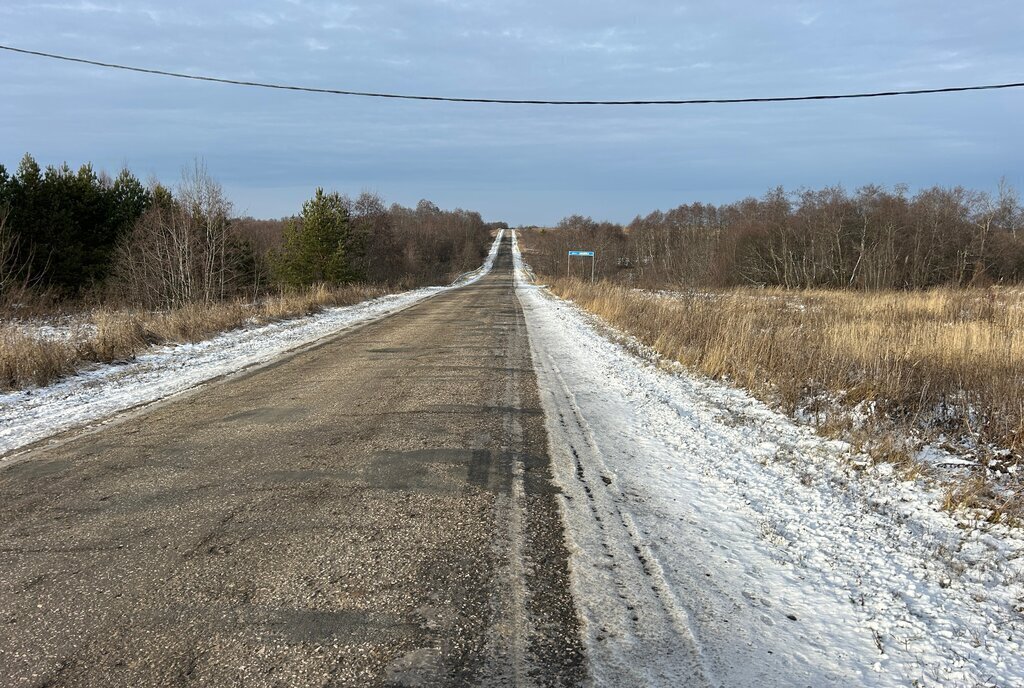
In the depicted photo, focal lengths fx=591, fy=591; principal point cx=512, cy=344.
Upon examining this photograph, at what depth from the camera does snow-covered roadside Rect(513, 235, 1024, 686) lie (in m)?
2.52

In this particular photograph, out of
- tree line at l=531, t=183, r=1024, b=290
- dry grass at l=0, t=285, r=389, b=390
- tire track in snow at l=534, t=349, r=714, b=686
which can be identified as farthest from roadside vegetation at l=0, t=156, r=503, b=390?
tree line at l=531, t=183, r=1024, b=290

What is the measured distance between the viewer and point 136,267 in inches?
1114

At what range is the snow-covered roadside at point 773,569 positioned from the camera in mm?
2523

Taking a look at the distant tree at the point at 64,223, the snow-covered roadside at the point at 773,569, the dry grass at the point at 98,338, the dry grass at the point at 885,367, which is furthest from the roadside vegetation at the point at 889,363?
the distant tree at the point at 64,223

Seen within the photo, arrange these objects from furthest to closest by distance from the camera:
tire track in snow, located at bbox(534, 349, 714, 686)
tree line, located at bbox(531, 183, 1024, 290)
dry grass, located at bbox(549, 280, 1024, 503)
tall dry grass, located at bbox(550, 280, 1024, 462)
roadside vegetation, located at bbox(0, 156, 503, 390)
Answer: tree line, located at bbox(531, 183, 1024, 290) < roadside vegetation, located at bbox(0, 156, 503, 390) < tall dry grass, located at bbox(550, 280, 1024, 462) < dry grass, located at bbox(549, 280, 1024, 503) < tire track in snow, located at bbox(534, 349, 714, 686)

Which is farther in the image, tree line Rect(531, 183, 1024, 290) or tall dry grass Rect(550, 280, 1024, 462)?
tree line Rect(531, 183, 1024, 290)

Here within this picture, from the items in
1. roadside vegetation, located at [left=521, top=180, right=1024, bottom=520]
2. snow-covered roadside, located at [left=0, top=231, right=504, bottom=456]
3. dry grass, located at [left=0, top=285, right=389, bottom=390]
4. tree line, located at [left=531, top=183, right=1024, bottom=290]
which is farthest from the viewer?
tree line, located at [left=531, top=183, right=1024, bottom=290]

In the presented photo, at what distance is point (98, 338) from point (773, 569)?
11300 mm

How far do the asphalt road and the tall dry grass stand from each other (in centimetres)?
367

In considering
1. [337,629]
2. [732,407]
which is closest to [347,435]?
[337,629]

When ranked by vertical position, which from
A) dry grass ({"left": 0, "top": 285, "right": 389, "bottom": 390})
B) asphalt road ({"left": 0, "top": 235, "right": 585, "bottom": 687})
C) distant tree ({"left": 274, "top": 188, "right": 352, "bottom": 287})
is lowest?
asphalt road ({"left": 0, "top": 235, "right": 585, "bottom": 687})

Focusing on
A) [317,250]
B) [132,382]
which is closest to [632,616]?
[132,382]

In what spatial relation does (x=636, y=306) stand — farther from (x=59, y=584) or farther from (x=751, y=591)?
(x=59, y=584)

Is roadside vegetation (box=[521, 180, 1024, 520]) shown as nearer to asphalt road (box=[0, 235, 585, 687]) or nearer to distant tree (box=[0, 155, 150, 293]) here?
asphalt road (box=[0, 235, 585, 687])
